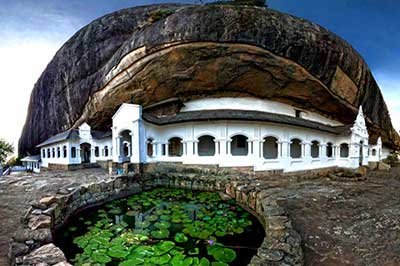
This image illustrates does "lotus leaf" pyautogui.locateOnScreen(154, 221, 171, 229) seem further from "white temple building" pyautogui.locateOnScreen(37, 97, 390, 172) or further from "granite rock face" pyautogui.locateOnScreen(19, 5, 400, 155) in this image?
"granite rock face" pyautogui.locateOnScreen(19, 5, 400, 155)

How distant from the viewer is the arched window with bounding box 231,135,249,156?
15.3 m

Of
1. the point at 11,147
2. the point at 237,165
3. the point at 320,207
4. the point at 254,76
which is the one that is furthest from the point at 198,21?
the point at 11,147

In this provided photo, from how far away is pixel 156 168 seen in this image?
1409cm

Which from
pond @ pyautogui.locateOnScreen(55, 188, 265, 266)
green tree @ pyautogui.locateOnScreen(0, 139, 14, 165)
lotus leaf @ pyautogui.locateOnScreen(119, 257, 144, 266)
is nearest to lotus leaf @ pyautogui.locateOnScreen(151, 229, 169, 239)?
pond @ pyautogui.locateOnScreen(55, 188, 265, 266)

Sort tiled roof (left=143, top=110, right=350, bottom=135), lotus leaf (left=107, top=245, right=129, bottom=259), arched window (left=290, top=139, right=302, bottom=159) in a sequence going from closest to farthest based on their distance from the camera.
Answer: lotus leaf (left=107, top=245, right=129, bottom=259) → tiled roof (left=143, top=110, right=350, bottom=135) → arched window (left=290, top=139, right=302, bottom=159)

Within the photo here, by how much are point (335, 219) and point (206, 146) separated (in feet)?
34.4

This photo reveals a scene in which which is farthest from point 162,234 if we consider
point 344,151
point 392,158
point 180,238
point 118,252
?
point 392,158

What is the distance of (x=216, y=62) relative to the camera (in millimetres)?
13617

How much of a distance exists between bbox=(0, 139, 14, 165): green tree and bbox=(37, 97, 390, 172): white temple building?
2175 centimetres

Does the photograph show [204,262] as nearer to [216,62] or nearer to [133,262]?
[133,262]

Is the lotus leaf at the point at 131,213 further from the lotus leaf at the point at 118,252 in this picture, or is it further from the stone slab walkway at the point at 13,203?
the stone slab walkway at the point at 13,203

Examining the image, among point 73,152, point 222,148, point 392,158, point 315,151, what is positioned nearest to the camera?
point 222,148

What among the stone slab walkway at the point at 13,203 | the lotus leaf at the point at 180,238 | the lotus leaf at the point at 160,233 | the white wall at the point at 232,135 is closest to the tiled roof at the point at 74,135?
the white wall at the point at 232,135

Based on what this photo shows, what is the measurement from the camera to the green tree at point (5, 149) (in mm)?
32525
